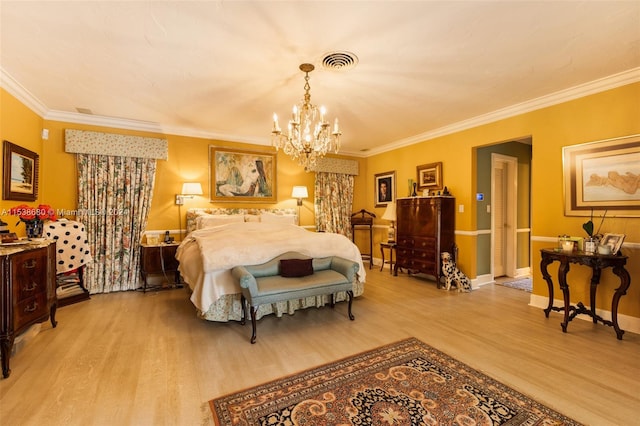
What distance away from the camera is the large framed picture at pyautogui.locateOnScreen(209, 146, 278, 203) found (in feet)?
17.3

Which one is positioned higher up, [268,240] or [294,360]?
[268,240]

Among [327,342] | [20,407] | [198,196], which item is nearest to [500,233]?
[327,342]

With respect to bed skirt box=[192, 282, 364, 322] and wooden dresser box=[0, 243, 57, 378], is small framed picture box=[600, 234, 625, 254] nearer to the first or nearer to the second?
bed skirt box=[192, 282, 364, 322]

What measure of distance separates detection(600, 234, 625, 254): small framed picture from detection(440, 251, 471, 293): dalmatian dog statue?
185 cm

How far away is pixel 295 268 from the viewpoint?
3299 millimetres

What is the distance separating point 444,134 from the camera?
16.5 feet

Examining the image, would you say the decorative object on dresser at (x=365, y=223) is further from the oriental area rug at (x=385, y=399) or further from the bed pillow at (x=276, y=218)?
the oriental area rug at (x=385, y=399)

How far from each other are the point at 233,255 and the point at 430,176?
153 inches

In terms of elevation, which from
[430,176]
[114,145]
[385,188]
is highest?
[114,145]

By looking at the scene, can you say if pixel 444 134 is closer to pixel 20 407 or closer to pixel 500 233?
pixel 500 233

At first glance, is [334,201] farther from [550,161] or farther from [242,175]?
[550,161]

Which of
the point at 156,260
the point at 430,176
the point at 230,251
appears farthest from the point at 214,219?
the point at 430,176

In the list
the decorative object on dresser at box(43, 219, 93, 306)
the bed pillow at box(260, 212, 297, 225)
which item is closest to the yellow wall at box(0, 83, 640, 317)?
the bed pillow at box(260, 212, 297, 225)

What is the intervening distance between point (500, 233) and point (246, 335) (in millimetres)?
4957
